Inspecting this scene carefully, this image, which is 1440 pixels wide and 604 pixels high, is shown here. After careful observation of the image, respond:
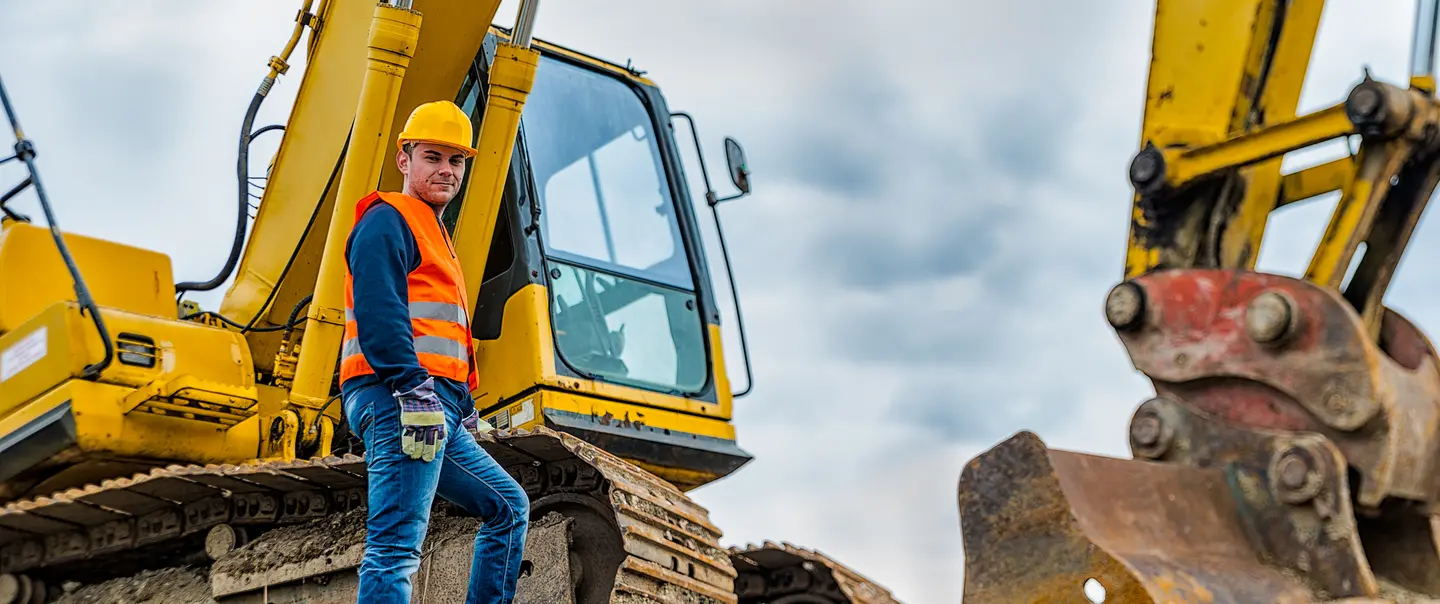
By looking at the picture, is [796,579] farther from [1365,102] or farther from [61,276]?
[61,276]

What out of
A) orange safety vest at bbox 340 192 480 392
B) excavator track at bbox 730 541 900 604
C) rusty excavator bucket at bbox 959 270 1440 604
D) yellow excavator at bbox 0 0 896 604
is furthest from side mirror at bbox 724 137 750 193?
rusty excavator bucket at bbox 959 270 1440 604

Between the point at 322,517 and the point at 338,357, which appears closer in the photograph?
the point at 322,517

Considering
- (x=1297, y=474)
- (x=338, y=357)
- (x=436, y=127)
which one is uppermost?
(x=338, y=357)

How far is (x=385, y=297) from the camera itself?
3518 millimetres

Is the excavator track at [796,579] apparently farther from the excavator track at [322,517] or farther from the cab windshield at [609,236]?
the cab windshield at [609,236]

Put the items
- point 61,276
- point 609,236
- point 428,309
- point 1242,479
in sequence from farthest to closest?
point 609,236, point 61,276, point 428,309, point 1242,479

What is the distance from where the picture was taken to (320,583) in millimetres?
5004

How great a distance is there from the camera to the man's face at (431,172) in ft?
12.5

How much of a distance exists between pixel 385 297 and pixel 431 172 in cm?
44

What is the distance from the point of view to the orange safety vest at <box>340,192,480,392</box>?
145 inches

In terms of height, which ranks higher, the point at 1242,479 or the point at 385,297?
the point at 385,297

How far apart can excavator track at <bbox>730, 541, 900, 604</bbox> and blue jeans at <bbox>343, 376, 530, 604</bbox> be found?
4.13 feet

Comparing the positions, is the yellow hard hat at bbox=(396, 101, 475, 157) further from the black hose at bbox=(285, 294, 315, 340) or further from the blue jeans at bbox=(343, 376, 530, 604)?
the black hose at bbox=(285, 294, 315, 340)

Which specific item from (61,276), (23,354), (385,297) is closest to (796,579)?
(385,297)
